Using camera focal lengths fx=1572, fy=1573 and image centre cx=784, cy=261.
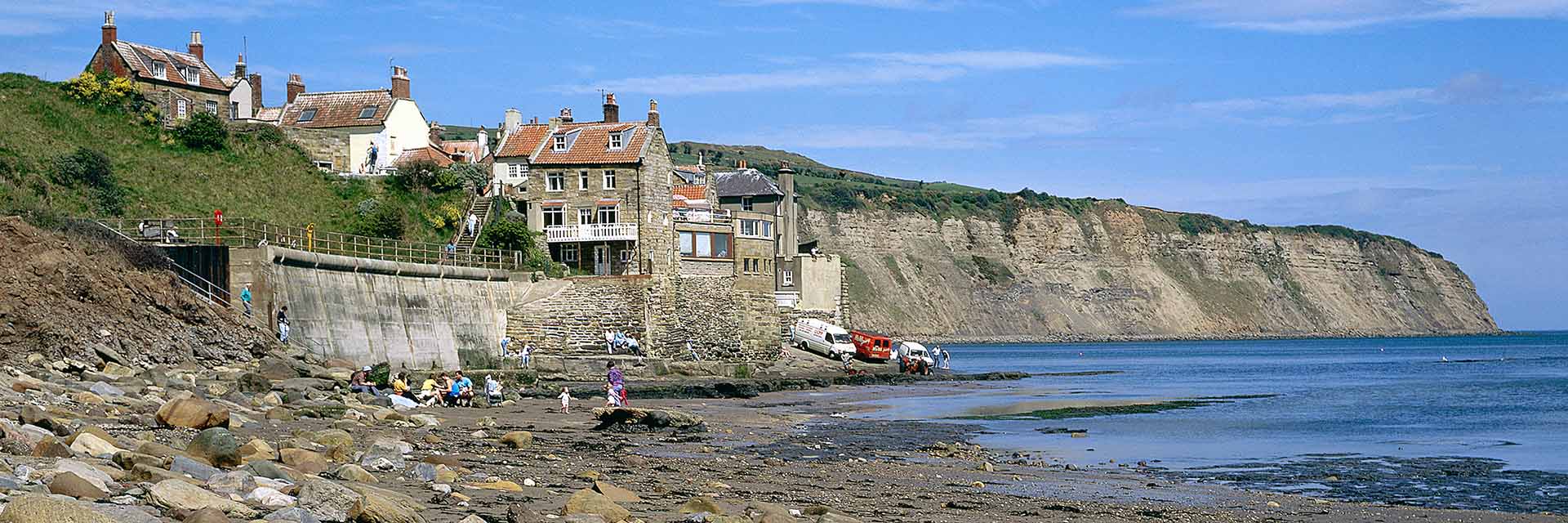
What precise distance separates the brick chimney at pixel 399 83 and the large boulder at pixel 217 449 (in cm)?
4497

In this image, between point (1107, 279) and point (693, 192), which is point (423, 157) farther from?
point (1107, 279)

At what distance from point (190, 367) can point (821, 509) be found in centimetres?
1884

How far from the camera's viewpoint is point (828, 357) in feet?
200

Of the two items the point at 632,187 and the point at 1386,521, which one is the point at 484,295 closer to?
the point at 632,187

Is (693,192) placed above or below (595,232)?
above

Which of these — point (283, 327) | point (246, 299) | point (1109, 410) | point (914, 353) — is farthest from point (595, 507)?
point (914, 353)

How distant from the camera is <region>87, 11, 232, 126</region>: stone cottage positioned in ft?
186

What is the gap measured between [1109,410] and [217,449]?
95.5ft

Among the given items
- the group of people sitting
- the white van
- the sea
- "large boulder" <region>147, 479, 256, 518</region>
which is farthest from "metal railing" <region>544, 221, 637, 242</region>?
"large boulder" <region>147, 479, 256, 518</region>

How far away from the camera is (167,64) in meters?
58.2

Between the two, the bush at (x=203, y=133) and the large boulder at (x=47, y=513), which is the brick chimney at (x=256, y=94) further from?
the large boulder at (x=47, y=513)

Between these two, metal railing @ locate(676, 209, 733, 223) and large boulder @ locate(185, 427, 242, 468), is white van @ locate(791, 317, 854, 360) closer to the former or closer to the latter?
metal railing @ locate(676, 209, 733, 223)

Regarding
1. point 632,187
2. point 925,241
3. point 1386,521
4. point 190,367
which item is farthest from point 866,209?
point 1386,521

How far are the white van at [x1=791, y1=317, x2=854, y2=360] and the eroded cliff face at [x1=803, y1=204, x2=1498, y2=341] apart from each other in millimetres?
73928
